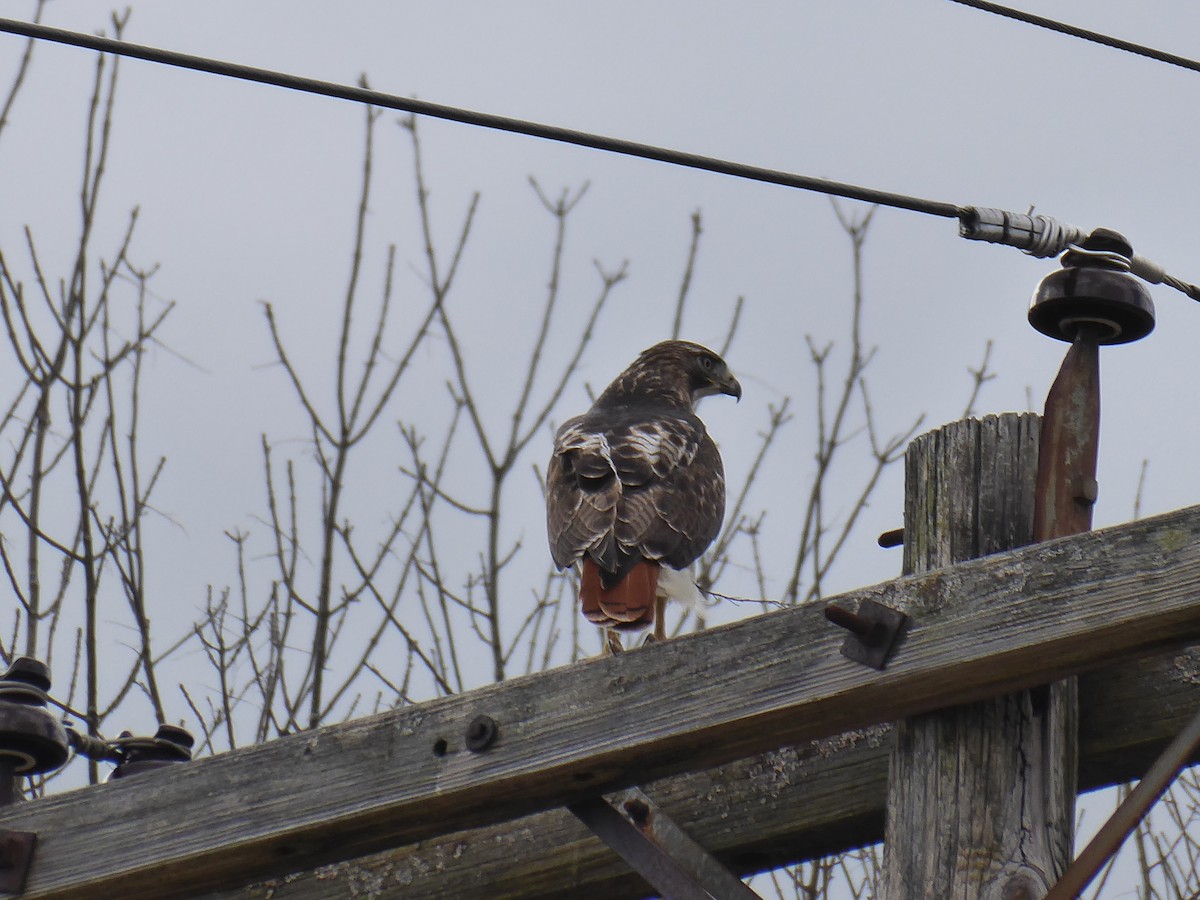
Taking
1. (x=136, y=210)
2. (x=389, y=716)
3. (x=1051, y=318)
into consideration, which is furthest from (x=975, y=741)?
(x=136, y=210)

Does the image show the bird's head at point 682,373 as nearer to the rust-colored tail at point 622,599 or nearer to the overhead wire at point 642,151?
the rust-colored tail at point 622,599

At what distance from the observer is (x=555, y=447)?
559 cm

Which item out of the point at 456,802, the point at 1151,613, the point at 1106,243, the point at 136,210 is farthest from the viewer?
the point at 136,210

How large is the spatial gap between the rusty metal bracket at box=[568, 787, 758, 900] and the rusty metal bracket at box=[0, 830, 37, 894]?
42.9 inches

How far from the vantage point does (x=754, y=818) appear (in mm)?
2947

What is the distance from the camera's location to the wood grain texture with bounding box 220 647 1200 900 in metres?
2.71

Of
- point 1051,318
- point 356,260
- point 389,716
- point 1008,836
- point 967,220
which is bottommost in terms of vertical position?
point 1008,836

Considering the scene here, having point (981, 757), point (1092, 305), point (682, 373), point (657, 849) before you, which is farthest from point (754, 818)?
point (682, 373)

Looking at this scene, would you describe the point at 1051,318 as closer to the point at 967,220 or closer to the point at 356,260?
the point at 967,220

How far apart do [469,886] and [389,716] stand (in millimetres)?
419

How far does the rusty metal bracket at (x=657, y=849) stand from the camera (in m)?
2.65

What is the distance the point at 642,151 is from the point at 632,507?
1.63 m

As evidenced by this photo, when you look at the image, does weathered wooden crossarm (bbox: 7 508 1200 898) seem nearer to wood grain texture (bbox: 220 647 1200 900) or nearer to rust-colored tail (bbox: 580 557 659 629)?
wood grain texture (bbox: 220 647 1200 900)

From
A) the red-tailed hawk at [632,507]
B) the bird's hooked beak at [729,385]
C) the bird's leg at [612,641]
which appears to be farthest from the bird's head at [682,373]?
the bird's leg at [612,641]
